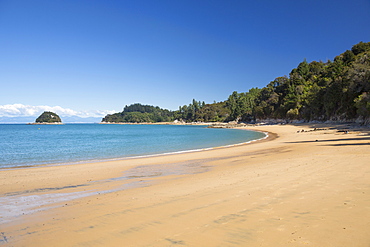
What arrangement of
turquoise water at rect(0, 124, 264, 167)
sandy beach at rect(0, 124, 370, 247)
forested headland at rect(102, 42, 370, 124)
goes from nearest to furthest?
sandy beach at rect(0, 124, 370, 247), turquoise water at rect(0, 124, 264, 167), forested headland at rect(102, 42, 370, 124)

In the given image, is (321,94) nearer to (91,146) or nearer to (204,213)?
(91,146)

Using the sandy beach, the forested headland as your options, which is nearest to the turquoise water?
the sandy beach

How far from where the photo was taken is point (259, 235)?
3822 millimetres

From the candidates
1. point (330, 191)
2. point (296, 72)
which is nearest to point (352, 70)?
point (330, 191)

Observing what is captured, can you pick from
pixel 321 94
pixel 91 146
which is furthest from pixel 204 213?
pixel 321 94

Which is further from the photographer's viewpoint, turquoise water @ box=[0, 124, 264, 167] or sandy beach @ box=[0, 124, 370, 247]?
turquoise water @ box=[0, 124, 264, 167]

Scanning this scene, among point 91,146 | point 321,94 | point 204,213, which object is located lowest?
point 91,146

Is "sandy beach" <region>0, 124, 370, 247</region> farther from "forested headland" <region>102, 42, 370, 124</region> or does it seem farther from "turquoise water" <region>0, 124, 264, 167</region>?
"forested headland" <region>102, 42, 370, 124</region>

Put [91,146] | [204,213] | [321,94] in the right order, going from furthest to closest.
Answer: [321,94]
[91,146]
[204,213]

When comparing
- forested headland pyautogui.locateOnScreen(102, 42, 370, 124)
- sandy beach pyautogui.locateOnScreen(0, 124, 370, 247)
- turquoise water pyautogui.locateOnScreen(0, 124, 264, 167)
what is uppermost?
forested headland pyautogui.locateOnScreen(102, 42, 370, 124)

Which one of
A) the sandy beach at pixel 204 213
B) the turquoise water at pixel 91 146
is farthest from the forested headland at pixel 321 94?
the sandy beach at pixel 204 213

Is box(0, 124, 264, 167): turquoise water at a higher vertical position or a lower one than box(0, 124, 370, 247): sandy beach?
lower

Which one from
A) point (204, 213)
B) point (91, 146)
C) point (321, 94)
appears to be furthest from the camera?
point (321, 94)

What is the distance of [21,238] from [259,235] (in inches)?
174
